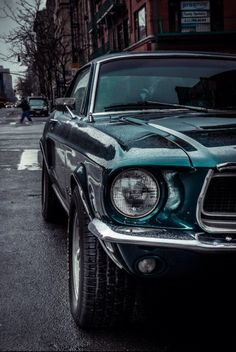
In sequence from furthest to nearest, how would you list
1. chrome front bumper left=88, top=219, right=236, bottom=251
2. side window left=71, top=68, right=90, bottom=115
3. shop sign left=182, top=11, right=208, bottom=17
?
shop sign left=182, top=11, right=208, bottom=17, side window left=71, top=68, right=90, bottom=115, chrome front bumper left=88, top=219, right=236, bottom=251

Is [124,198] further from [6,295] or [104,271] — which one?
[6,295]

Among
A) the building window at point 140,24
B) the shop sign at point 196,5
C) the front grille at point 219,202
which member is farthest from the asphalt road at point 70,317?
the building window at point 140,24

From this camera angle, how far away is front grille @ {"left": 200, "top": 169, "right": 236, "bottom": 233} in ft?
8.95

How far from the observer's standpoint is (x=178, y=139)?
9.79 ft

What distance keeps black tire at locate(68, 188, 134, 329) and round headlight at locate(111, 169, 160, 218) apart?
279 mm

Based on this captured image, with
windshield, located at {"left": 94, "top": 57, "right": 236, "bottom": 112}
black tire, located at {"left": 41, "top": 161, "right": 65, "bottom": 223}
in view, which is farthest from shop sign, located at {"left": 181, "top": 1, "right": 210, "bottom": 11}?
windshield, located at {"left": 94, "top": 57, "right": 236, "bottom": 112}

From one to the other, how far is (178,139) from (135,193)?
40 cm

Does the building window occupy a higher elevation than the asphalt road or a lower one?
higher

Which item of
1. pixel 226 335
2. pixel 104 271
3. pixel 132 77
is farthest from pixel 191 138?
pixel 132 77

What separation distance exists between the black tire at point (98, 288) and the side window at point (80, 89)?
5.40 feet

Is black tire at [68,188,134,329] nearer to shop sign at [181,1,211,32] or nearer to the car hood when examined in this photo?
the car hood

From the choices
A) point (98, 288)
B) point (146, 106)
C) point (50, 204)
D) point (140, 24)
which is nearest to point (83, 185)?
point (98, 288)

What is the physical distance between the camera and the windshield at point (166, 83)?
172 inches

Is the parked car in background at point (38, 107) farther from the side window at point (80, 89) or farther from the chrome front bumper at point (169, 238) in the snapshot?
the chrome front bumper at point (169, 238)
